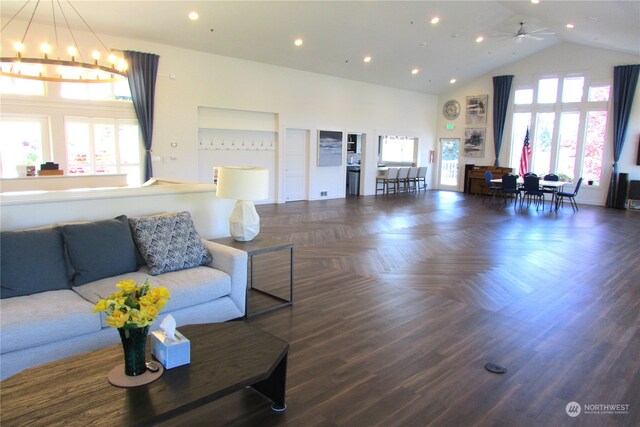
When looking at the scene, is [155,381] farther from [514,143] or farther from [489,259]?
[514,143]

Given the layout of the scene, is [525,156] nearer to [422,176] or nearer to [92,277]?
[422,176]

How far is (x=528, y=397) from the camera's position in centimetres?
263

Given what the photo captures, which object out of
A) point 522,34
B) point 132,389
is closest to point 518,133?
point 522,34

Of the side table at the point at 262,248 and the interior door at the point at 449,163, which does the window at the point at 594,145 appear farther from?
the side table at the point at 262,248

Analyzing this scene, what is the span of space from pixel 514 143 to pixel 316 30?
326 inches

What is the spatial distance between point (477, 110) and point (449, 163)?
82.9 inches

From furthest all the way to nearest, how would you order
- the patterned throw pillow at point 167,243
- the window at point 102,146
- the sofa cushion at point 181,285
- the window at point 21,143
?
the window at point 102,146 < the window at point 21,143 < the patterned throw pillow at point 167,243 < the sofa cushion at point 181,285

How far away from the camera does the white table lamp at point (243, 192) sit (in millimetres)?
3939

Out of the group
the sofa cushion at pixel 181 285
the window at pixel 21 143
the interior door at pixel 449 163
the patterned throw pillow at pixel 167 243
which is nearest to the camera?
the sofa cushion at pixel 181 285

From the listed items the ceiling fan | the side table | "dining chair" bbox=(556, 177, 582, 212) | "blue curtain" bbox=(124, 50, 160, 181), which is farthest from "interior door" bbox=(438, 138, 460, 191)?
the side table

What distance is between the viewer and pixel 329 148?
40.2ft

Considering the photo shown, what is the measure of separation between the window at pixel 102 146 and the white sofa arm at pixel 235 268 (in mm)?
5520

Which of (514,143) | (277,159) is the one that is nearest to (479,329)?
(277,159)

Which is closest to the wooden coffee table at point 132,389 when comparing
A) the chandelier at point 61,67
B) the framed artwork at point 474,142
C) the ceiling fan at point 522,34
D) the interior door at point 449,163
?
the chandelier at point 61,67
